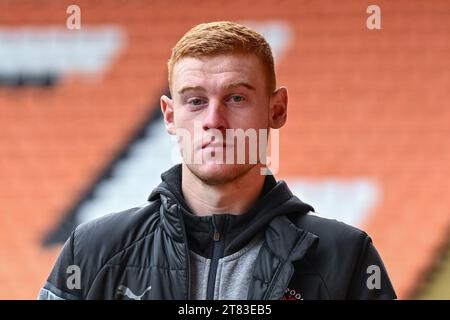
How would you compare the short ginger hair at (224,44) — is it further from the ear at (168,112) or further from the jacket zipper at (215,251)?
the jacket zipper at (215,251)

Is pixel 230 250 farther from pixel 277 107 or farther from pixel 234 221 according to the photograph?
pixel 277 107

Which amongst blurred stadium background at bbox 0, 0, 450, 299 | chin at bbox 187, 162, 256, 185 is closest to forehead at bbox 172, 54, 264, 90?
chin at bbox 187, 162, 256, 185

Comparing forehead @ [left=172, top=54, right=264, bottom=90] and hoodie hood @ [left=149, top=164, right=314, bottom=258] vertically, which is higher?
forehead @ [left=172, top=54, right=264, bottom=90]

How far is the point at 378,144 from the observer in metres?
3.60

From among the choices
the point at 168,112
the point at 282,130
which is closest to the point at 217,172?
the point at 168,112

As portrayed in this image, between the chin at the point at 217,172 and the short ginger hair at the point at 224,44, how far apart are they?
139 mm

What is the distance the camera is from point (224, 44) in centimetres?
124

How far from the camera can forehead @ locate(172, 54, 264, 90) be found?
121cm

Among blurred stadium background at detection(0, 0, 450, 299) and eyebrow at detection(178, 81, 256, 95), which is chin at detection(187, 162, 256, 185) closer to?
eyebrow at detection(178, 81, 256, 95)

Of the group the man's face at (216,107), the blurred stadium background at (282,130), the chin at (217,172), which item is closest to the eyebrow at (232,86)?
the man's face at (216,107)

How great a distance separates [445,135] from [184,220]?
2562mm

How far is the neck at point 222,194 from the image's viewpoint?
124 cm

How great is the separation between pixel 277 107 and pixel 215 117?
0.15 m
